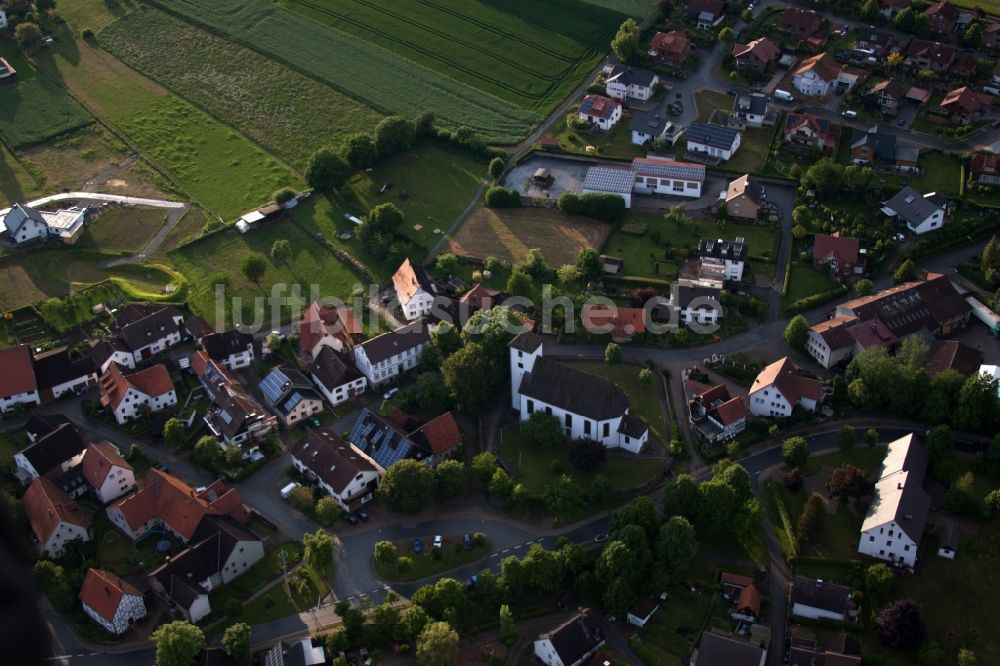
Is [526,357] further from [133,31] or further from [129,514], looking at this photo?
[133,31]

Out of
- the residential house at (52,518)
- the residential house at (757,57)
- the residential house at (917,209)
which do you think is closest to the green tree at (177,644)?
the residential house at (52,518)

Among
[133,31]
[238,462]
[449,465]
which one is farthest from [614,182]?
[133,31]

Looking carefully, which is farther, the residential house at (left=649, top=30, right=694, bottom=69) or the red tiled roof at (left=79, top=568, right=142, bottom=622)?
the residential house at (left=649, top=30, right=694, bottom=69)

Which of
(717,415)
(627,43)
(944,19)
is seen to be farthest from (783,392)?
(944,19)

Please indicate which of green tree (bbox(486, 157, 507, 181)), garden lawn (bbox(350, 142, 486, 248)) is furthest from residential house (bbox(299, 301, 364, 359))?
green tree (bbox(486, 157, 507, 181))

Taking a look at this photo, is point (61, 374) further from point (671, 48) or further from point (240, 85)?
point (671, 48)

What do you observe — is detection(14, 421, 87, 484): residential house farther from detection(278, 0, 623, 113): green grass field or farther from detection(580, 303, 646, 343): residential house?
detection(278, 0, 623, 113): green grass field

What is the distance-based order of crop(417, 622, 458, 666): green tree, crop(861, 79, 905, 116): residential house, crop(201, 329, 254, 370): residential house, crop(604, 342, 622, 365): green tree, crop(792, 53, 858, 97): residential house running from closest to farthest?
crop(417, 622, 458, 666): green tree → crop(604, 342, 622, 365): green tree → crop(201, 329, 254, 370): residential house → crop(861, 79, 905, 116): residential house → crop(792, 53, 858, 97): residential house
